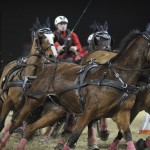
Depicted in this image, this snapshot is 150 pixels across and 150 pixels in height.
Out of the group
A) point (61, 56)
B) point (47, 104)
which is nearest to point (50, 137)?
point (61, 56)


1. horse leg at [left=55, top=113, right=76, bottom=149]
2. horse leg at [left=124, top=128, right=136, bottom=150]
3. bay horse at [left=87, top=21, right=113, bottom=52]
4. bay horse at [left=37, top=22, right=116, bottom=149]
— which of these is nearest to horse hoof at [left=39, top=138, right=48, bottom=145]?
bay horse at [left=37, top=22, right=116, bottom=149]

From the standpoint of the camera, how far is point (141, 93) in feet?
22.9

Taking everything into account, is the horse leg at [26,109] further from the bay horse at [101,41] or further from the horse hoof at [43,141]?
the bay horse at [101,41]

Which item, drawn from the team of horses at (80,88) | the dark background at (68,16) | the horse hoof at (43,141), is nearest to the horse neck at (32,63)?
the team of horses at (80,88)

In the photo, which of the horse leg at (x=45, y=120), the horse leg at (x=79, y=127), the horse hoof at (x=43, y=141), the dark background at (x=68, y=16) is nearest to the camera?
the horse leg at (x=79, y=127)

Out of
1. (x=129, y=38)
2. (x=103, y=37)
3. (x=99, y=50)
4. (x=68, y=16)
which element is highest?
(x=68, y=16)

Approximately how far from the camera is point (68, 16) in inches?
646

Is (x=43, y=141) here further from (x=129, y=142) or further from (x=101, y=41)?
(x=129, y=142)

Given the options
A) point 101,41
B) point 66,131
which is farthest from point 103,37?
point 66,131

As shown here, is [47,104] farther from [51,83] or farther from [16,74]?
[16,74]

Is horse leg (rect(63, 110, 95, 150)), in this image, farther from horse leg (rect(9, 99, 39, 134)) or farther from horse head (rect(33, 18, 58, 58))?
horse head (rect(33, 18, 58, 58))

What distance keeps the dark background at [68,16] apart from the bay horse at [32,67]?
7787 millimetres

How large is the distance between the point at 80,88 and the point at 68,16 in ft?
32.3

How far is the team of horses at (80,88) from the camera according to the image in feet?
21.2
